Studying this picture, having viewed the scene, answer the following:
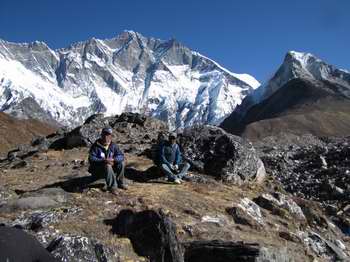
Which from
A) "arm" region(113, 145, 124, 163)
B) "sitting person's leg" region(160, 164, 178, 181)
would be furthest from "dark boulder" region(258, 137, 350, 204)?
"arm" region(113, 145, 124, 163)

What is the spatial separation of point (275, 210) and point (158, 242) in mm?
7181

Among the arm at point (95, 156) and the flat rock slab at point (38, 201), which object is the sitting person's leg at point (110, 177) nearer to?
the arm at point (95, 156)

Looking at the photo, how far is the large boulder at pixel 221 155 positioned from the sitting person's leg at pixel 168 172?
2.05 metres

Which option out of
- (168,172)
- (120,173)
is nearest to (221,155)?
(168,172)

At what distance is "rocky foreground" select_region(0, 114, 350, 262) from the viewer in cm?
1378

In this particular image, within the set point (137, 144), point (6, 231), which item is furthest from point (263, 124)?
point (6, 231)

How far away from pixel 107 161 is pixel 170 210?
102 inches

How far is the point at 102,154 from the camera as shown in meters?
18.9

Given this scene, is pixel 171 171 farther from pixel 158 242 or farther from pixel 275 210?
pixel 158 242

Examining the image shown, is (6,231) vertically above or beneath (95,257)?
above

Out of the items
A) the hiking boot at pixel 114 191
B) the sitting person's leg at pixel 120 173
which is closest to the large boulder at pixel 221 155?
the sitting person's leg at pixel 120 173

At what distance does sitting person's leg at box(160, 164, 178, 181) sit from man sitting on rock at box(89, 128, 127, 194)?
7.92 ft

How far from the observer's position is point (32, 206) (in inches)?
639

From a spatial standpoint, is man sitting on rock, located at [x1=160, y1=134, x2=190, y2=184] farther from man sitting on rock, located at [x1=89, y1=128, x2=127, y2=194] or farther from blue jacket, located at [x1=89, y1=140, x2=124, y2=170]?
blue jacket, located at [x1=89, y1=140, x2=124, y2=170]
